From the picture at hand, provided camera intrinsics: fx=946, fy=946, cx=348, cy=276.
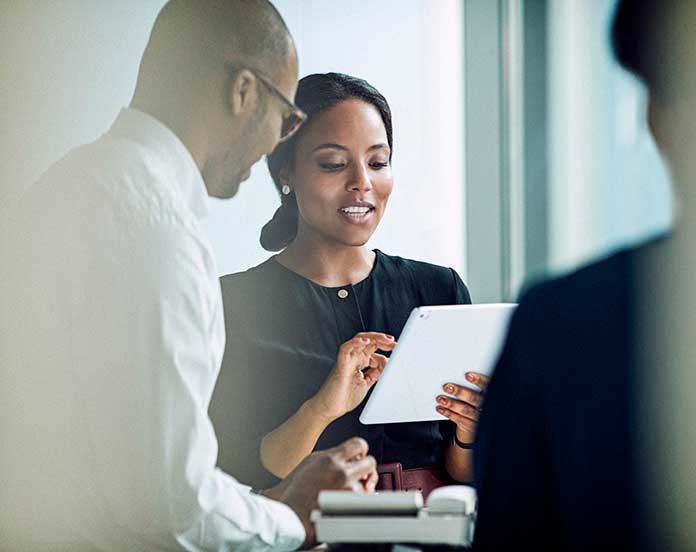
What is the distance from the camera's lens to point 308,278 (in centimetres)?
225

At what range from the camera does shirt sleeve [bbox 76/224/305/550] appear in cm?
145

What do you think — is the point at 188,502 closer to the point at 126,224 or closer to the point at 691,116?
the point at 126,224

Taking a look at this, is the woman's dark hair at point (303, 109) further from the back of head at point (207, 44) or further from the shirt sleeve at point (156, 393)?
the shirt sleeve at point (156, 393)

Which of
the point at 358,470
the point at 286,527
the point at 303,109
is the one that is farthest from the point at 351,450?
the point at 303,109

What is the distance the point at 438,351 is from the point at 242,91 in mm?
651

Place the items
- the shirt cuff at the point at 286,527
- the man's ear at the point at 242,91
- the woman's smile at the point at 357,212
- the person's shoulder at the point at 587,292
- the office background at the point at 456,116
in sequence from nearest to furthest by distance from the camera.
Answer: the person's shoulder at the point at 587,292 < the shirt cuff at the point at 286,527 < the man's ear at the point at 242,91 < the office background at the point at 456,116 < the woman's smile at the point at 357,212

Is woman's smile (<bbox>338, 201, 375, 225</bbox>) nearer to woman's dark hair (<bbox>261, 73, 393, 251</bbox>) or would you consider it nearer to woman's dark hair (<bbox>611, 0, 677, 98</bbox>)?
woman's dark hair (<bbox>261, 73, 393, 251</bbox>)

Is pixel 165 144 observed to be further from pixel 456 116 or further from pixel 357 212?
pixel 456 116

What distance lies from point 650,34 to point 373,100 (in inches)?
54.3

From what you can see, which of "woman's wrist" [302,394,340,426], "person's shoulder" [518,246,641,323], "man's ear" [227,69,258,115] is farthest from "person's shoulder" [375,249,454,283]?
"person's shoulder" [518,246,641,323]

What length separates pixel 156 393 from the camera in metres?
1.45

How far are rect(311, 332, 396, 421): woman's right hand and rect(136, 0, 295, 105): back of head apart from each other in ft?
2.15

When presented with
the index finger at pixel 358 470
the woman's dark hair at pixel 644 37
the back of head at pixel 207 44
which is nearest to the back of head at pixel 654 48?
the woman's dark hair at pixel 644 37

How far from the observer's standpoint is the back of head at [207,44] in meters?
1.81
